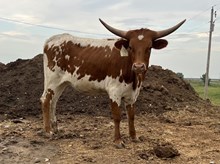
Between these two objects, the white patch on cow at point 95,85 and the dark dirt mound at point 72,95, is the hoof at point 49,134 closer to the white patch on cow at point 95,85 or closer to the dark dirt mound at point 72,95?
the white patch on cow at point 95,85

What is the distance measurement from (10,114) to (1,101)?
1615 mm

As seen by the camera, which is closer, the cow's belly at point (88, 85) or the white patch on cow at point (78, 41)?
the cow's belly at point (88, 85)

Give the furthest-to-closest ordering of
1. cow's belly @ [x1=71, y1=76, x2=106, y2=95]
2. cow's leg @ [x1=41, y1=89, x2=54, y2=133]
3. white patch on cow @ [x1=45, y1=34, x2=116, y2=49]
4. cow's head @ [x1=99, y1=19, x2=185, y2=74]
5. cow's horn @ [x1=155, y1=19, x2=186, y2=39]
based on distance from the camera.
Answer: cow's leg @ [x1=41, y1=89, x2=54, y2=133] < white patch on cow @ [x1=45, y1=34, x2=116, y2=49] < cow's belly @ [x1=71, y1=76, x2=106, y2=95] < cow's horn @ [x1=155, y1=19, x2=186, y2=39] < cow's head @ [x1=99, y1=19, x2=185, y2=74]

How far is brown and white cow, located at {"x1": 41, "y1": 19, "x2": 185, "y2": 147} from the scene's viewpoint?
8.52m

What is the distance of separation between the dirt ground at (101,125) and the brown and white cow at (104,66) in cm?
71

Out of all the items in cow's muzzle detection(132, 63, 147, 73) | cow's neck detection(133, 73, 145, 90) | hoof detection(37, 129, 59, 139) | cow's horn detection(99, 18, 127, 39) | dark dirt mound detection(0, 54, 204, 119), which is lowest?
hoof detection(37, 129, 59, 139)

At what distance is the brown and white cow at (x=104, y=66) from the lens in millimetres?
8523

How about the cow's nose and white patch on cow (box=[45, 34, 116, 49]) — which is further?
white patch on cow (box=[45, 34, 116, 49])

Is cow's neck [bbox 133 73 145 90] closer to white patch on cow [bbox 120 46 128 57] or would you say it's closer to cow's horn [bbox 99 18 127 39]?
white patch on cow [bbox 120 46 128 57]

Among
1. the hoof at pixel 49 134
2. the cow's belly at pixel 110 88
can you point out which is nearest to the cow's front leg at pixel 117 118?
the cow's belly at pixel 110 88

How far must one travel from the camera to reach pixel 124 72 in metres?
8.90

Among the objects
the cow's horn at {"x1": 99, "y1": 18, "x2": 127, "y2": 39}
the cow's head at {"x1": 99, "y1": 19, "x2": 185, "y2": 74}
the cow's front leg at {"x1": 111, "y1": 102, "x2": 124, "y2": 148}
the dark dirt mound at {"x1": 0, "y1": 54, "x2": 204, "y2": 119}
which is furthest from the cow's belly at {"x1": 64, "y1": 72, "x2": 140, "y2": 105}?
the dark dirt mound at {"x1": 0, "y1": 54, "x2": 204, "y2": 119}

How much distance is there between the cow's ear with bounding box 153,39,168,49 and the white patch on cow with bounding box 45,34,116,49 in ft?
3.85

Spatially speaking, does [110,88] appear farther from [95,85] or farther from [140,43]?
[140,43]
